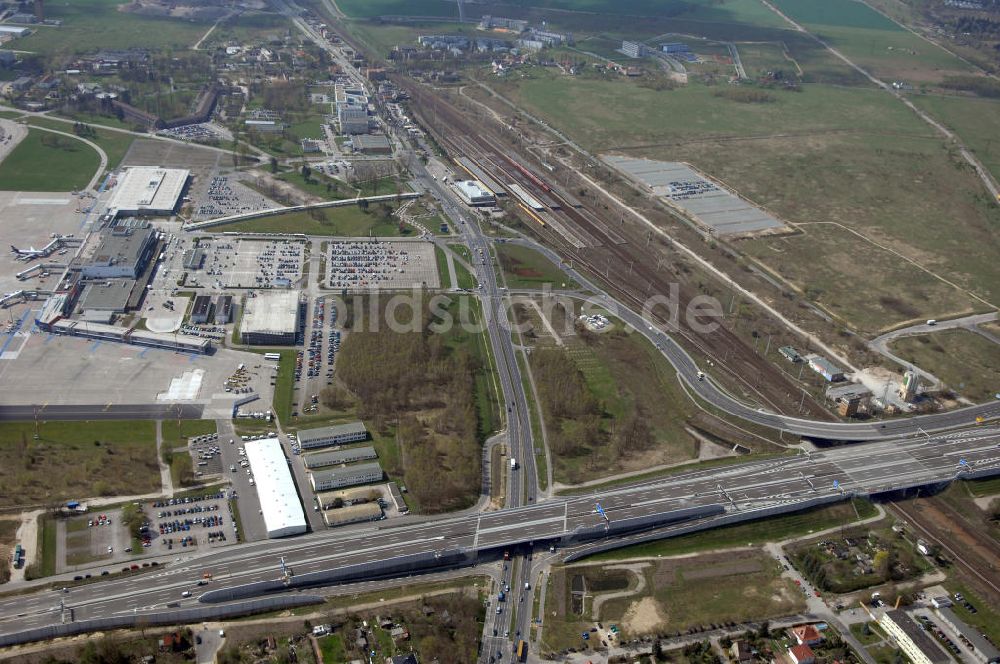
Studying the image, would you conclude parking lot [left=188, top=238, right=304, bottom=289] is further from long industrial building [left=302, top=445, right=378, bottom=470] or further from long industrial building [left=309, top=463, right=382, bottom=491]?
long industrial building [left=309, top=463, right=382, bottom=491]


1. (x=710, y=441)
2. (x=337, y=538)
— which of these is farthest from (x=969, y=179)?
(x=337, y=538)

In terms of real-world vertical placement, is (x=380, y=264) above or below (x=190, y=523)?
above

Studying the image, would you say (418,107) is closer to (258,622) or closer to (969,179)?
(969,179)

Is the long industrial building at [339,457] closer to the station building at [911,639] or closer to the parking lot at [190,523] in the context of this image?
the parking lot at [190,523]

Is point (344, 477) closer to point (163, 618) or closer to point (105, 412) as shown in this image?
point (163, 618)

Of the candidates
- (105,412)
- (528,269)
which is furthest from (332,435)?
(528,269)

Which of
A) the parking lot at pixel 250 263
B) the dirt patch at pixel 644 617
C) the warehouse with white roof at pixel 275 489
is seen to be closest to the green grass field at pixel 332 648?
the warehouse with white roof at pixel 275 489
